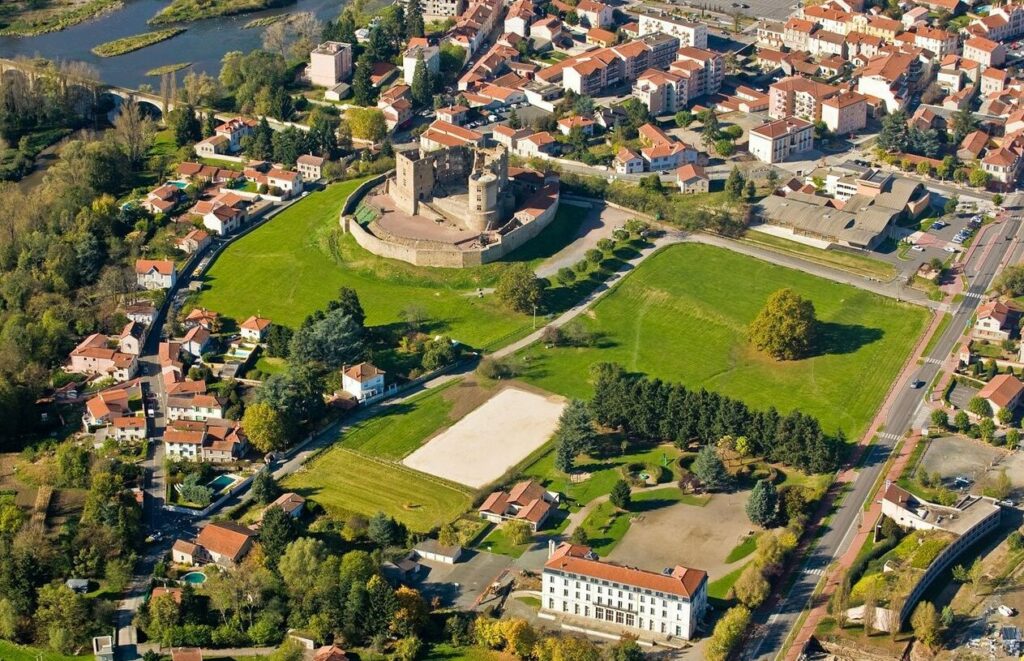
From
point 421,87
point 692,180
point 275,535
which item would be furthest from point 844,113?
point 275,535

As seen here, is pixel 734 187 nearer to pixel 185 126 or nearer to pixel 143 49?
pixel 185 126

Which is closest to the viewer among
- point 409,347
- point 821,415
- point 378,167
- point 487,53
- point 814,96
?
point 821,415

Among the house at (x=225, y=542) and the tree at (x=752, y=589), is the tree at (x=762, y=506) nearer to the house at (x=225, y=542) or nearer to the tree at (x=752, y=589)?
the tree at (x=752, y=589)

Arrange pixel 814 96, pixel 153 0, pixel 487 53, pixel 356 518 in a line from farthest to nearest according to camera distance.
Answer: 1. pixel 153 0
2. pixel 487 53
3. pixel 814 96
4. pixel 356 518

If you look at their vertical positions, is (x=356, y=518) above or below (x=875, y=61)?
below

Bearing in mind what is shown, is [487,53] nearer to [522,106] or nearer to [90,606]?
[522,106]

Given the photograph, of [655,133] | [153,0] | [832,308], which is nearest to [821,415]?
[832,308]

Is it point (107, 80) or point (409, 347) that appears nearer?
point (409, 347)
